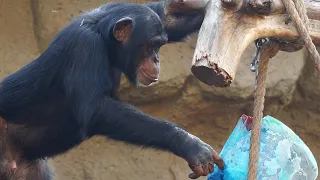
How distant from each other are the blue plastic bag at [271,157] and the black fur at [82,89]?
1.10 ft

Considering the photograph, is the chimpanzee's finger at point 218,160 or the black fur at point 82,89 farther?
the black fur at point 82,89

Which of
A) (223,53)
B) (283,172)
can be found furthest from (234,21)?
(283,172)

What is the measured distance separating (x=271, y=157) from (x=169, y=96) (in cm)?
243

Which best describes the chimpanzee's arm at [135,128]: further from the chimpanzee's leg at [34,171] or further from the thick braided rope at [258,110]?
the chimpanzee's leg at [34,171]

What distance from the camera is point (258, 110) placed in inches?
105

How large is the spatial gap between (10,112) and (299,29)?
1.69 m

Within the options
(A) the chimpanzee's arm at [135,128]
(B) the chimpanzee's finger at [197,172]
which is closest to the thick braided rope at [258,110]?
(B) the chimpanzee's finger at [197,172]

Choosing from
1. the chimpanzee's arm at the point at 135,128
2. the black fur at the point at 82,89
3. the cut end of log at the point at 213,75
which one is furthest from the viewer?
the black fur at the point at 82,89

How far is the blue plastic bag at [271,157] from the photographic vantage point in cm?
275

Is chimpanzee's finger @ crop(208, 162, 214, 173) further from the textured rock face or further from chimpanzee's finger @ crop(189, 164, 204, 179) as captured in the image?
the textured rock face

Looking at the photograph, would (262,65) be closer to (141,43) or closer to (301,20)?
(301,20)

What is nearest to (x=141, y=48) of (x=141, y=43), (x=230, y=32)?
(x=141, y=43)

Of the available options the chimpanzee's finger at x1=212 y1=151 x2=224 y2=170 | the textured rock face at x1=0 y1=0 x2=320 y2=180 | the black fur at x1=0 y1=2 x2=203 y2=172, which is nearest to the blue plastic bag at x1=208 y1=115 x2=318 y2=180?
the chimpanzee's finger at x1=212 y1=151 x2=224 y2=170

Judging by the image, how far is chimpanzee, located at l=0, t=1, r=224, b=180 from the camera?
3.21 meters
